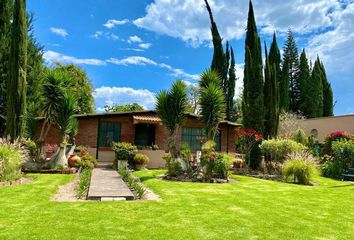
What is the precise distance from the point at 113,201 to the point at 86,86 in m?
33.3

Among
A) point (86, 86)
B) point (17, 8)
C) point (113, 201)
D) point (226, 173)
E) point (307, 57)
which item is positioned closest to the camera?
point (113, 201)

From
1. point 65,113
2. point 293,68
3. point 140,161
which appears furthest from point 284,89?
point 65,113

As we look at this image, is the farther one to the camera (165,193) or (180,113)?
(180,113)

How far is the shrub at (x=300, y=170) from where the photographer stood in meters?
13.6

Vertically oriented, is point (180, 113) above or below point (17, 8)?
below

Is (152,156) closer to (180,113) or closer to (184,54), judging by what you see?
(180,113)

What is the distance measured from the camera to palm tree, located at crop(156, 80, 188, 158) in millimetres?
14672

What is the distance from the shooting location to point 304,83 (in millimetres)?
40156

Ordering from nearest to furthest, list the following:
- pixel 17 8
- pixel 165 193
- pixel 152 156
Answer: pixel 165 193
pixel 17 8
pixel 152 156

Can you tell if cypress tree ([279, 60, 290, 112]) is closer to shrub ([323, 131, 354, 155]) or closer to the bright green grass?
shrub ([323, 131, 354, 155])

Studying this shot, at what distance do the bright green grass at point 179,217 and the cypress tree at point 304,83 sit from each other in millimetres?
31546

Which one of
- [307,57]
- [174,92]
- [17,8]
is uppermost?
[307,57]

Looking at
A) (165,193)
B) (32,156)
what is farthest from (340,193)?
(32,156)

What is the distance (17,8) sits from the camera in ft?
51.7
